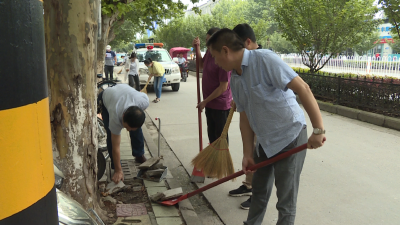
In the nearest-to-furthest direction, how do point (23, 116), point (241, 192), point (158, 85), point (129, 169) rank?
point (23, 116) < point (241, 192) < point (129, 169) < point (158, 85)

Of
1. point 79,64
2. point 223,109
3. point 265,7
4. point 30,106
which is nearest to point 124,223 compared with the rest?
point 79,64

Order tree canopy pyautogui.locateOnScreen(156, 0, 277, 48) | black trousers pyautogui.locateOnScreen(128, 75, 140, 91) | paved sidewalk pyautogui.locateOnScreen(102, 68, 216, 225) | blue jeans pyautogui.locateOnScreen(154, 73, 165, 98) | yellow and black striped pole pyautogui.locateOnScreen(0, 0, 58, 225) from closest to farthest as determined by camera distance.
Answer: yellow and black striped pole pyautogui.locateOnScreen(0, 0, 58, 225), paved sidewalk pyautogui.locateOnScreen(102, 68, 216, 225), blue jeans pyautogui.locateOnScreen(154, 73, 165, 98), black trousers pyautogui.locateOnScreen(128, 75, 140, 91), tree canopy pyautogui.locateOnScreen(156, 0, 277, 48)

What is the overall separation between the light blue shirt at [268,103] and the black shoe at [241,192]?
165cm

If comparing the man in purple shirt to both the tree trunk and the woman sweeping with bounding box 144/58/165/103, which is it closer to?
the tree trunk

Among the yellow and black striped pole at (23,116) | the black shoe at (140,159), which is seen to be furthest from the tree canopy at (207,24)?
the yellow and black striped pole at (23,116)

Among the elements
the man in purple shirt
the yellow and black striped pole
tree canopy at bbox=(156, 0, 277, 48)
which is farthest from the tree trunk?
tree canopy at bbox=(156, 0, 277, 48)

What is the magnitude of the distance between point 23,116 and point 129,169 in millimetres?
4032

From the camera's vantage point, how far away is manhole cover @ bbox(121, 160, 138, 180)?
4559 mm

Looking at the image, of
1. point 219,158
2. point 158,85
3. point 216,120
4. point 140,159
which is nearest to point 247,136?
point 219,158

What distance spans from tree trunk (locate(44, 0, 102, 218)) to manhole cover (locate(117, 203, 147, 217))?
0.39 m

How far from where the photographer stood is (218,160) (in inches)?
151

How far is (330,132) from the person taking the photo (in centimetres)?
702

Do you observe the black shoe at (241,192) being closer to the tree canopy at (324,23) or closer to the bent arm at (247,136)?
the bent arm at (247,136)

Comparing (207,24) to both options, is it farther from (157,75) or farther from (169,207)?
(169,207)
